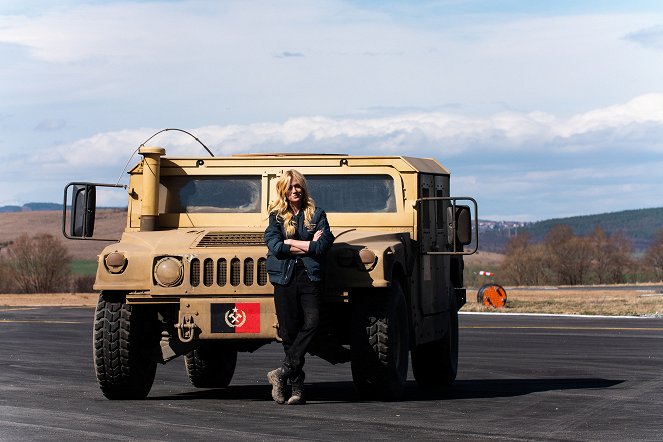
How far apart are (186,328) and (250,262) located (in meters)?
0.79

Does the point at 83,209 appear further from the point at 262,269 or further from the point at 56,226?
the point at 56,226

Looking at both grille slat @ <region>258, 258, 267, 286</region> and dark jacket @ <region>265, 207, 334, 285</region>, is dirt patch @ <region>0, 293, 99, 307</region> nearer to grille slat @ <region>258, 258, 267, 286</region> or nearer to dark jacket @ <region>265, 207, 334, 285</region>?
grille slat @ <region>258, 258, 267, 286</region>

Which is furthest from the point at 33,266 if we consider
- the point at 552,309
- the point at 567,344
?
the point at 567,344

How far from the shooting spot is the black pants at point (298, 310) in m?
12.1

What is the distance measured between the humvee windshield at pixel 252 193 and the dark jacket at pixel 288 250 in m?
1.92

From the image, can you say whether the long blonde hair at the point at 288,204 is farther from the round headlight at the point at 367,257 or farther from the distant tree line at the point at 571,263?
the distant tree line at the point at 571,263

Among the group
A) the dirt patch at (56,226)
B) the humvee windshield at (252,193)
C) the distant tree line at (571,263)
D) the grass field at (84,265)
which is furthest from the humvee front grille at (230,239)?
the dirt patch at (56,226)

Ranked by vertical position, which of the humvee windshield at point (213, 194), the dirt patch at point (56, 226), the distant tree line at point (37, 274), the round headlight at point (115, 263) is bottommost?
the round headlight at point (115, 263)

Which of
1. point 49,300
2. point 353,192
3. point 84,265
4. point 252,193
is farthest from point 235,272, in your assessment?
point 84,265

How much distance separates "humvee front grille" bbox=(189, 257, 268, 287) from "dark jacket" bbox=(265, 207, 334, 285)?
0.27 meters

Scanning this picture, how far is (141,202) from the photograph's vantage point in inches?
557

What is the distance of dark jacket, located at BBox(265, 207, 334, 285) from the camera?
39.4 ft

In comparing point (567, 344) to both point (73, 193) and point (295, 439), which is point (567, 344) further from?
point (295, 439)

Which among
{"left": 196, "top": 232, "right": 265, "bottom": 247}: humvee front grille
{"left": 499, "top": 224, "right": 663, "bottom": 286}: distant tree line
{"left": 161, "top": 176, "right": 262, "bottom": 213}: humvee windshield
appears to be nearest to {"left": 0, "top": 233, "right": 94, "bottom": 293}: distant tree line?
{"left": 499, "top": 224, "right": 663, "bottom": 286}: distant tree line
